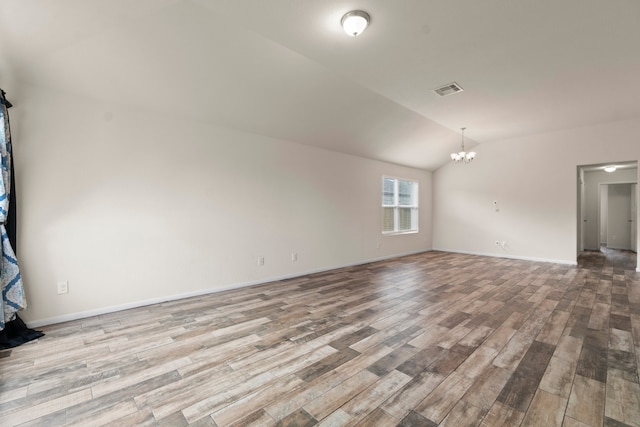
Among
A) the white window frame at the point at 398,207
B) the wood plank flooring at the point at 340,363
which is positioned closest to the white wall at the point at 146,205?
the wood plank flooring at the point at 340,363

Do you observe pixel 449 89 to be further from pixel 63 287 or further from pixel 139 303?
pixel 63 287

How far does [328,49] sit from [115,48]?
2004 mm

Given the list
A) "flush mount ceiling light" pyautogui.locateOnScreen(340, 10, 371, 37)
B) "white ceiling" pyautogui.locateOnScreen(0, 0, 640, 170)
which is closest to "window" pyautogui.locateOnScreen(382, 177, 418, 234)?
"white ceiling" pyautogui.locateOnScreen(0, 0, 640, 170)

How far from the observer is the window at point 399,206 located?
22.4ft

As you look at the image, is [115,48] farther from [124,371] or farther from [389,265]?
[389,265]

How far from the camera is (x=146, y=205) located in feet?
11.3

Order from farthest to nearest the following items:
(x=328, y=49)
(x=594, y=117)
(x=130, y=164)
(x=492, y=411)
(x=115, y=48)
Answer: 1. (x=594, y=117)
2. (x=130, y=164)
3. (x=328, y=49)
4. (x=115, y=48)
5. (x=492, y=411)

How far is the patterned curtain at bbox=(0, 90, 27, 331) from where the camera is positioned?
251 centimetres

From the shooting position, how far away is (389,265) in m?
5.90

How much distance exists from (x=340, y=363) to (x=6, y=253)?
3.12 meters

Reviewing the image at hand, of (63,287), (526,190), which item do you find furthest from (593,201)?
(63,287)

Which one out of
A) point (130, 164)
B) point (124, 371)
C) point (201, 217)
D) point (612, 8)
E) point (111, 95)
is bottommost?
point (124, 371)

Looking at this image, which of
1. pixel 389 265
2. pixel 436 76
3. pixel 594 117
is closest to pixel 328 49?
pixel 436 76

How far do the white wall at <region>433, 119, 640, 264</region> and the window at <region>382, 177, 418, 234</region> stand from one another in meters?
0.96
